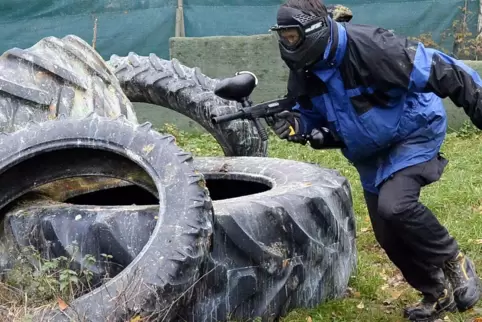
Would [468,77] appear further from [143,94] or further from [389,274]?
[143,94]

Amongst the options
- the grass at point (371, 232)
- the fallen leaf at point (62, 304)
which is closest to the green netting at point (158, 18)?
the grass at point (371, 232)

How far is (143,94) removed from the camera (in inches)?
268

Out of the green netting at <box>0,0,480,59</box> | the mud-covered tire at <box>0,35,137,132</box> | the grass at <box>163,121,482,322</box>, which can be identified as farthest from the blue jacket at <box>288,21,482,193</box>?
the green netting at <box>0,0,480,59</box>

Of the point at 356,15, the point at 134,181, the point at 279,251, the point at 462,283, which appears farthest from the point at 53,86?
the point at 356,15

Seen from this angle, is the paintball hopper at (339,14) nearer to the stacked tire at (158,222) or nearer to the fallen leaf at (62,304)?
the stacked tire at (158,222)

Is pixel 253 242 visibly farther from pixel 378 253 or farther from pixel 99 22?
pixel 99 22

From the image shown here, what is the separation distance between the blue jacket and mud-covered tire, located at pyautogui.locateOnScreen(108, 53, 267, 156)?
2119 millimetres

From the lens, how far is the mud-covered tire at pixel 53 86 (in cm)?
487

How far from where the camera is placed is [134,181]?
14.0 ft

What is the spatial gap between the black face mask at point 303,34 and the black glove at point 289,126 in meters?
0.46

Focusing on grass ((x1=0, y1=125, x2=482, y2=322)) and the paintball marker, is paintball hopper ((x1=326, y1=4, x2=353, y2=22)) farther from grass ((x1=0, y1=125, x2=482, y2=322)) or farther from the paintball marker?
grass ((x1=0, y1=125, x2=482, y2=322))

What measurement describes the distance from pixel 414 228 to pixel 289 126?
0.87 m

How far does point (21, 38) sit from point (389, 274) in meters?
6.59

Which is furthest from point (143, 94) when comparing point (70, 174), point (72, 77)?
point (70, 174)
